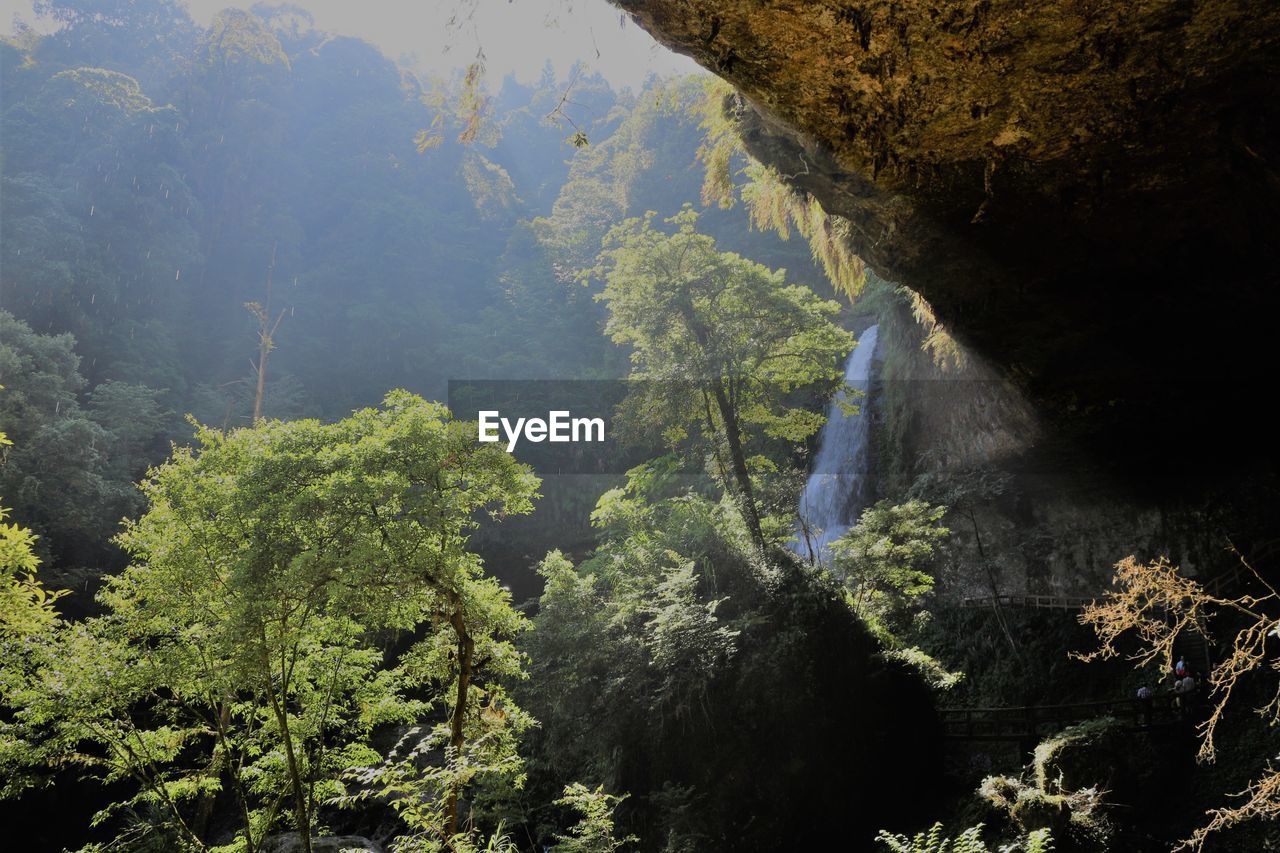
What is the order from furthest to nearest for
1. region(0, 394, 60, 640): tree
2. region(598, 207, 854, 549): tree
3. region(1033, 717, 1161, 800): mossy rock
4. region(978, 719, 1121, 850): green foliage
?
region(598, 207, 854, 549): tree, region(1033, 717, 1161, 800): mossy rock, region(978, 719, 1121, 850): green foliage, region(0, 394, 60, 640): tree

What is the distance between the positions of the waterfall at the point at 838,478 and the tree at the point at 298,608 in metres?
11.5

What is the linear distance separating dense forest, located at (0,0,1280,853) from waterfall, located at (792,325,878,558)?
115 mm

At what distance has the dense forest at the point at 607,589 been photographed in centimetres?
679

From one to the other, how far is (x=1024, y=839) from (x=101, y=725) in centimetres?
973

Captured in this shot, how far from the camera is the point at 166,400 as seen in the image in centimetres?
2391

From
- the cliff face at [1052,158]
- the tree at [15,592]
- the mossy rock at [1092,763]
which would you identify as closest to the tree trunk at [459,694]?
the tree at [15,592]

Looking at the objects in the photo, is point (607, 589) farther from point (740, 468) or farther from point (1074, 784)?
point (1074, 784)

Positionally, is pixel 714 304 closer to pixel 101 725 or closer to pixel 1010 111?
pixel 1010 111

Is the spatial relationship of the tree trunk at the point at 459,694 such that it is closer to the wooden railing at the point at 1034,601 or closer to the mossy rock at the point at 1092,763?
the mossy rock at the point at 1092,763

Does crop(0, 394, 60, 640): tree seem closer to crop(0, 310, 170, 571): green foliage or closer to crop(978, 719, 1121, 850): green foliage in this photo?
crop(978, 719, 1121, 850): green foliage

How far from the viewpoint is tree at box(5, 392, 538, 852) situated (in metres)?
6.51

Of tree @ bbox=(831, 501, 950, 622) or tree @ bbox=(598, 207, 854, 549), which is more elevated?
tree @ bbox=(598, 207, 854, 549)

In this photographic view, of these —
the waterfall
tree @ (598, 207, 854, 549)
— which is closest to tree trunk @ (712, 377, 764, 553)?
tree @ (598, 207, 854, 549)

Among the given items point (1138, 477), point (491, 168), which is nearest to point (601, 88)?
Answer: point (491, 168)
